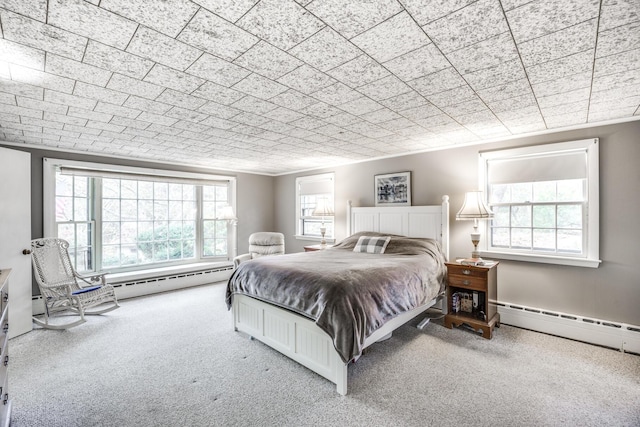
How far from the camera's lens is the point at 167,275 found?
496 centimetres

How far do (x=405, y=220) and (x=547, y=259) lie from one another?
1.73 m

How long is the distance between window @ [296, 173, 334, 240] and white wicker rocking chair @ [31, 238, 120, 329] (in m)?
3.43

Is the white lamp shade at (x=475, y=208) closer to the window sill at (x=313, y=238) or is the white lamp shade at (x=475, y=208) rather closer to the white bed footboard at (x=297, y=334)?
the white bed footboard at (x=297, y=334)

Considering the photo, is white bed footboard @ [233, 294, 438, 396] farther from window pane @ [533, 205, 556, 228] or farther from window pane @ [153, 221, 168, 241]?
window pane @ [153, 221, 168, 241]

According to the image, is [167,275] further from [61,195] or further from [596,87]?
[596,87]

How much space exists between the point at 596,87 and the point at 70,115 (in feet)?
14.9

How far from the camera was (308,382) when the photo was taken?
7.52ft


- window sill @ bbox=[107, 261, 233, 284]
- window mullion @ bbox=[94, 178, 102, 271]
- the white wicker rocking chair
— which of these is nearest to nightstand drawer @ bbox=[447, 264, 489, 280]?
window sill @ bbox=[107, 261, 233, 284]

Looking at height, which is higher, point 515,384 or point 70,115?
point 70,115

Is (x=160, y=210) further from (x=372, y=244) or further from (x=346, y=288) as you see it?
(x=346, y=288)

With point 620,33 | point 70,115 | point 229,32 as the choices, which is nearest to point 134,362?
point 70,115

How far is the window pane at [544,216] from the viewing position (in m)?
3.32

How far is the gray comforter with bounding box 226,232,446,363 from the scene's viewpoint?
217 cm

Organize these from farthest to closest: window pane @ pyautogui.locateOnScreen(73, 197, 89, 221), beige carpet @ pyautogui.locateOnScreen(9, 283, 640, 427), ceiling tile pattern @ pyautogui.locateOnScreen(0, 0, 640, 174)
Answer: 1. window pane @ pyautogui.locateOnScreen(73, 197, 89, 221)
2. beige carpet @ pyautogui.locateOnScreen(9, 283, 640, 427)
3. ceiling tile pattern @ pyautogui.locateOnScreen(0, 0, 640, 174)
